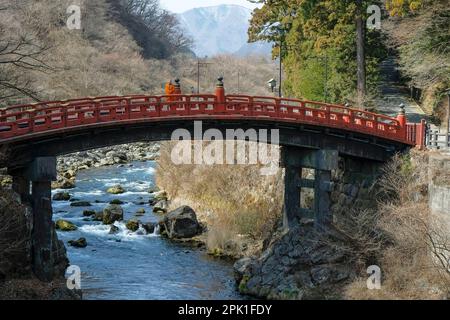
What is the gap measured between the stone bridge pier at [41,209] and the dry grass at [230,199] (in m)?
11.3

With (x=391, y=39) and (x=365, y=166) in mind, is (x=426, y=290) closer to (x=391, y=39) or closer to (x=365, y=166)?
(x=365, y=166)

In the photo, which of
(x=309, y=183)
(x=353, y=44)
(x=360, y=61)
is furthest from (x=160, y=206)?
(x=353, y=44)

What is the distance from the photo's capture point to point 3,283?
86.9 feet

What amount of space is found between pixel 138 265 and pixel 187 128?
27.6 ft

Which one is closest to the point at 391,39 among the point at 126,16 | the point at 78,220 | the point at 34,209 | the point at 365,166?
the point at 365,166

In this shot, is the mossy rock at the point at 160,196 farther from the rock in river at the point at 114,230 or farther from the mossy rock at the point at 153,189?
the rock in river at the point at 114,230

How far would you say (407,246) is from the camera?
28875 millimetres

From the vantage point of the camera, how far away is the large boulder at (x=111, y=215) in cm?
4325

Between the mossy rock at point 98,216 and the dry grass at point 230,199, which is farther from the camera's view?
the mossy rock at point 98,216

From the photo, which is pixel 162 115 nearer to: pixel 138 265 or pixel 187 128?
pixel 187 128

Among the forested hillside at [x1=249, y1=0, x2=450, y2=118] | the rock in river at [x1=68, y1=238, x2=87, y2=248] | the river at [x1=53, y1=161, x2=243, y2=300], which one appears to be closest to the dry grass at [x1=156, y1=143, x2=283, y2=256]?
the river at [x1=53, y1=161, x2=243, y2=300]

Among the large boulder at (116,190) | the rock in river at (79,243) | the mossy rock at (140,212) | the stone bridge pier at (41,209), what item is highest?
the stone bridge pier at (41,209)

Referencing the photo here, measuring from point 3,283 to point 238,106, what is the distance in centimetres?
1430

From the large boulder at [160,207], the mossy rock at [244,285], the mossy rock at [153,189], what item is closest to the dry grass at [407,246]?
the mossy rock at [244,285]
